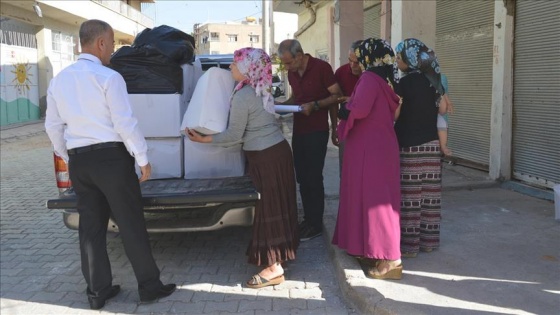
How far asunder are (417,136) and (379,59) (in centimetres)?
71

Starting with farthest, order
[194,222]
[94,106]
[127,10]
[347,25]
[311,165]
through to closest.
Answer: [127,10], [347,25], [311,165], [194,222], [94,106]

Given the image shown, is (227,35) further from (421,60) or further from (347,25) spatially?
(421,60)

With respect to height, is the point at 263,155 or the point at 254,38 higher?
the point at 254,38

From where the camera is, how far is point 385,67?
151 inches

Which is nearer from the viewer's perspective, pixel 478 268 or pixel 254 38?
pixel 478 268

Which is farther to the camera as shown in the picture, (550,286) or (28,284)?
(28,284)

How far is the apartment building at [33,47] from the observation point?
18516 mm

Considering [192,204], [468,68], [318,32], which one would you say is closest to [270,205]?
[192,204]

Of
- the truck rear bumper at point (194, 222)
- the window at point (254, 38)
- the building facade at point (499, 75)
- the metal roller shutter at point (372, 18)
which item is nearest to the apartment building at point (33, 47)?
the metal roller shutter at point (372, 18)

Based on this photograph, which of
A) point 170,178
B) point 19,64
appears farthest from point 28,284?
point 19,64

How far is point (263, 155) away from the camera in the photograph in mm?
3959

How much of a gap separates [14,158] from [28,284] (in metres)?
8.56

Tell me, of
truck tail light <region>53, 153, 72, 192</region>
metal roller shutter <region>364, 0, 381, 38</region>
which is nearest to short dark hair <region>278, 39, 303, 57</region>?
truck tail light <region>53, 153, 72, 192</region>

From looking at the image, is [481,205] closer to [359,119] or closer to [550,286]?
[550,286]
